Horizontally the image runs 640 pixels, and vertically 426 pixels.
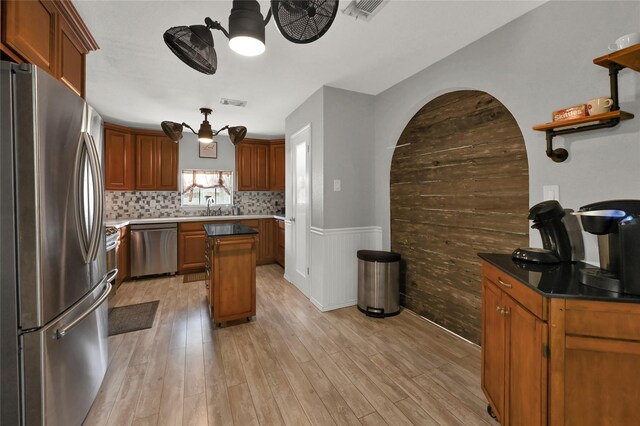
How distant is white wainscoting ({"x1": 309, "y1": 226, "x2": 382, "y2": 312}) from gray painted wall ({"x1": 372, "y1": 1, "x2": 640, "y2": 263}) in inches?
69.9

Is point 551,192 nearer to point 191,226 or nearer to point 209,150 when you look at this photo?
point 191,226

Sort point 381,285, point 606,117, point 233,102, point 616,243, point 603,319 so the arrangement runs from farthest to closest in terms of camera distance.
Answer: point 233,102 < point 381,285 < point 606,117 < point 616,243 < point 603,319

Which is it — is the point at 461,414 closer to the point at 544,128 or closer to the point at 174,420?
the point at 174,420

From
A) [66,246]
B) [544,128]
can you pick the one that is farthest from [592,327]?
[66,246]

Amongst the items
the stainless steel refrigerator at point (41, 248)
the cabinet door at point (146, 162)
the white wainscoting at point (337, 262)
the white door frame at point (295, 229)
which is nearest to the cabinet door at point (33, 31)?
the stainless steel refrigerator at point (41, 248)

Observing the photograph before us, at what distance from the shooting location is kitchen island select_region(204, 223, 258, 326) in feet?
8.86

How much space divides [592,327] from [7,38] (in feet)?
9.26

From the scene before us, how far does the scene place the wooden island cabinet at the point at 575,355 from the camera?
0.98 m

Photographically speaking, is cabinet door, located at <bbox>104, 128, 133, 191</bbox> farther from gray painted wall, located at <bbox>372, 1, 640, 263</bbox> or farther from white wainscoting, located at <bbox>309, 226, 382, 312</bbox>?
gray painted wall, located at <bbox>372, 1, 640, 263</bbox>

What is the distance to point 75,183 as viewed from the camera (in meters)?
1.43

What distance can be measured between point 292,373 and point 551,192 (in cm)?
220

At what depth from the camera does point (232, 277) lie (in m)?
2.76

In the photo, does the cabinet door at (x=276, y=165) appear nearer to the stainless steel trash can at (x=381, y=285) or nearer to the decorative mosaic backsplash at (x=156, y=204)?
the decorative mosaic backsplash at (x=156, y=204)

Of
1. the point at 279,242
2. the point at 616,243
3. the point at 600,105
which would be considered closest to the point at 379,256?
the point at 616,243
